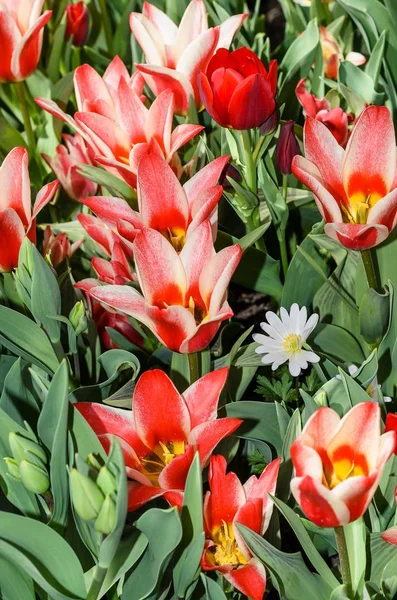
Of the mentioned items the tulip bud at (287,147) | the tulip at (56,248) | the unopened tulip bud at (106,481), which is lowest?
the tulip at (56,248)

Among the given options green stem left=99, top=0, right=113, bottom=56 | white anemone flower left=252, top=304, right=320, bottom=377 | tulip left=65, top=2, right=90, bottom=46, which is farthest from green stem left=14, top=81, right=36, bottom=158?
white anemone flower left=252, top=304, right=320, bottom=377

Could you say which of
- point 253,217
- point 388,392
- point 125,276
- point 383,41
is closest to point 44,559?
point 125,276

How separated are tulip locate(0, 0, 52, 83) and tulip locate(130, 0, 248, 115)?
0.16 metres

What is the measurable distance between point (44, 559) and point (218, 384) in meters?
0.23

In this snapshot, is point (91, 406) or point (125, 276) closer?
point (91, 406)

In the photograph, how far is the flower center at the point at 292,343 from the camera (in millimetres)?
981

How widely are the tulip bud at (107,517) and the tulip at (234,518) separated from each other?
0.44 feet

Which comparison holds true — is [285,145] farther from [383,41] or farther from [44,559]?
[44,559]

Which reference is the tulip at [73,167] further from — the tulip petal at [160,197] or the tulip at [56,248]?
the tulip petal at [160,197]

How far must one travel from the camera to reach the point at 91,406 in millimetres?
849

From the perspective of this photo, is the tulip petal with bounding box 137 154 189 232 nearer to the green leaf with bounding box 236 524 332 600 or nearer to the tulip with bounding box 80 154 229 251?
the tulip with bounding box 80 154 229 251

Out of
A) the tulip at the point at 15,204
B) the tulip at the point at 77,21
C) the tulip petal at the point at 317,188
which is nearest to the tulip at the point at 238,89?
the tulip petal at the point at 317,188

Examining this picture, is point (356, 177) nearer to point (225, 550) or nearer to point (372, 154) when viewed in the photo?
point (372, 154)

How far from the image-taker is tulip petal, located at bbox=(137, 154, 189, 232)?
915 millimetres
